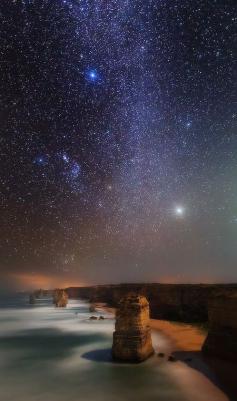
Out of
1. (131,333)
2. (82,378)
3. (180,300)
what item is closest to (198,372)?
(131,333)

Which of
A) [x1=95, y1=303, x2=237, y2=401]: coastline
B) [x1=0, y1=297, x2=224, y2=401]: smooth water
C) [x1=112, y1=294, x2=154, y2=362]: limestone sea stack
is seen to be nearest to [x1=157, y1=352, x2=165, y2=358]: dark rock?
[x1=95, y1=303, x2=237, y2=401]: coastline

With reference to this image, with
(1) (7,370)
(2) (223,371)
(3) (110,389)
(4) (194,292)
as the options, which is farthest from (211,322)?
(4) (194,292)

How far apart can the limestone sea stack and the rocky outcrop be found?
3406 millimetres

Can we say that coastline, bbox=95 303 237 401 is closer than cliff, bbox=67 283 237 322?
Yes

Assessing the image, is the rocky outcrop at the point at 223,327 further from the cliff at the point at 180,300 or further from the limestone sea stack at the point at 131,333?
the cliff at the point at 180,300

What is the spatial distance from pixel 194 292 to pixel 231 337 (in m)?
24.1

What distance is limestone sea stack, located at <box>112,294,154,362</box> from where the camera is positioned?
14695 millimetres

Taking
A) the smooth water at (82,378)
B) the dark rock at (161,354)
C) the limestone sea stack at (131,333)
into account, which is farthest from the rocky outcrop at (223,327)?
the limestone sea stack at (131,333)

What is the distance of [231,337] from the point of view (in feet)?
49.0

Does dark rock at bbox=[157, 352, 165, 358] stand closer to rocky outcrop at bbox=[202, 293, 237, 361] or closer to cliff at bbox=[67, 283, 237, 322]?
rocky outcrop at bbox=[202, 293, 237, 361]

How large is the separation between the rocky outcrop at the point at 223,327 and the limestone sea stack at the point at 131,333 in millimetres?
3406

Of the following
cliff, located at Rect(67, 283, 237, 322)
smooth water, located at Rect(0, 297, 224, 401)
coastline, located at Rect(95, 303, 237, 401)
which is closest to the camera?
coastline, located at Rect(95, 303, 237, 401)

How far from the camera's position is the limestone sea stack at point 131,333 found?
14.7 meters

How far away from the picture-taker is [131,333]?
1464cm
